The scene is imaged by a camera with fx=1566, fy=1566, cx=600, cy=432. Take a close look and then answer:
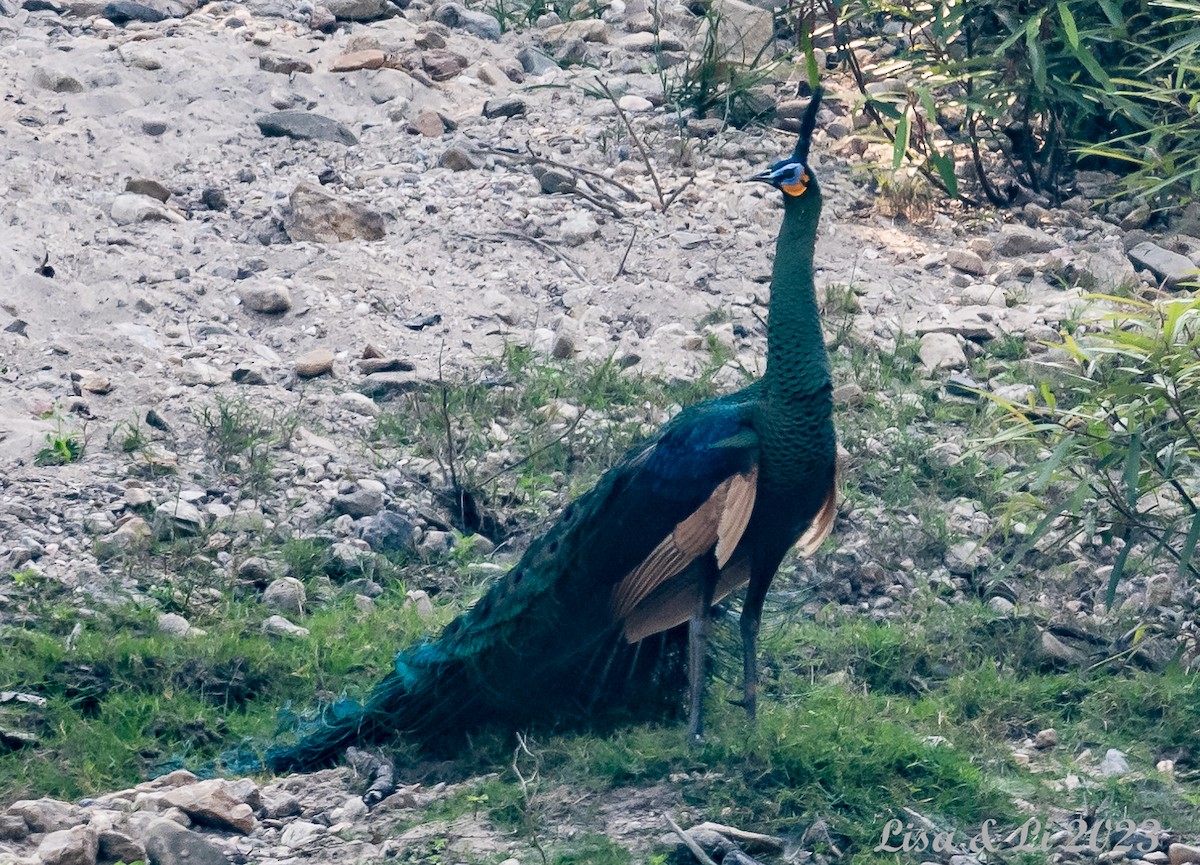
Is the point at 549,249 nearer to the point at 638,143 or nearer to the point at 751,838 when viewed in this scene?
the point at 638,143

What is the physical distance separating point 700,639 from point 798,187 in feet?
4.23

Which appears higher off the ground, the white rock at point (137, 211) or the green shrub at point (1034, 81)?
the green shrub at point (1034, 81)

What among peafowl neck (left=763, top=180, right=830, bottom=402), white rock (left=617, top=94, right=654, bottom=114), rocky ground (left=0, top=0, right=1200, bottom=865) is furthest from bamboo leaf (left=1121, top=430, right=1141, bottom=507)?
white rock (left=617, top=94, right=654, bottom=114)

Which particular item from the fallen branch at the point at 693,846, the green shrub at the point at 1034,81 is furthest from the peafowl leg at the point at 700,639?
the green shrub at the point at 1034,81

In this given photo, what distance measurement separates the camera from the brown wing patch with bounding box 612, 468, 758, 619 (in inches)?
165

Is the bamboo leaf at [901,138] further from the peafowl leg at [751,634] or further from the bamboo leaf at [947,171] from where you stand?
the peafowl leg at [751,634]

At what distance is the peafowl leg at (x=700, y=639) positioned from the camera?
14.2 ft

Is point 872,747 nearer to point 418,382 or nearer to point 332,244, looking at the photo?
point 418,382

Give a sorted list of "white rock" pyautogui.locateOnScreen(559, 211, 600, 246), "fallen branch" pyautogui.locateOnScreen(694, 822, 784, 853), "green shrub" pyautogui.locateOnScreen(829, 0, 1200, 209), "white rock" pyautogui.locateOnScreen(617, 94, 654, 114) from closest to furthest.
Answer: "fallen branch" pyautogui.locateOnScreen(694, 822, 784, 853)
"green shrub" pyautogui.locateOnScreen(829, 0, 1200, 209)
"white rock" pyautogui.locateOnScreen(559, 211, 600, 246)
"white rock" pyautogui.locateOnScreen(617, 94, 654, 114)

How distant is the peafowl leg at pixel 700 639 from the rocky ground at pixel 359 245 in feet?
4.73

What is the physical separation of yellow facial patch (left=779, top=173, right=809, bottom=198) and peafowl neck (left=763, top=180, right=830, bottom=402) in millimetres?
14

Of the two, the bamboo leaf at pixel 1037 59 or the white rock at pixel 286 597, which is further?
the bamboo leaf at pixel 1037 59

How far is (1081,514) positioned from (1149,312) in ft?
2.85

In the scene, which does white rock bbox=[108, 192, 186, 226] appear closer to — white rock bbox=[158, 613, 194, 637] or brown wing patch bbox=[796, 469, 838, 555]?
white rock bbox=[158, 613, 194, 637]
